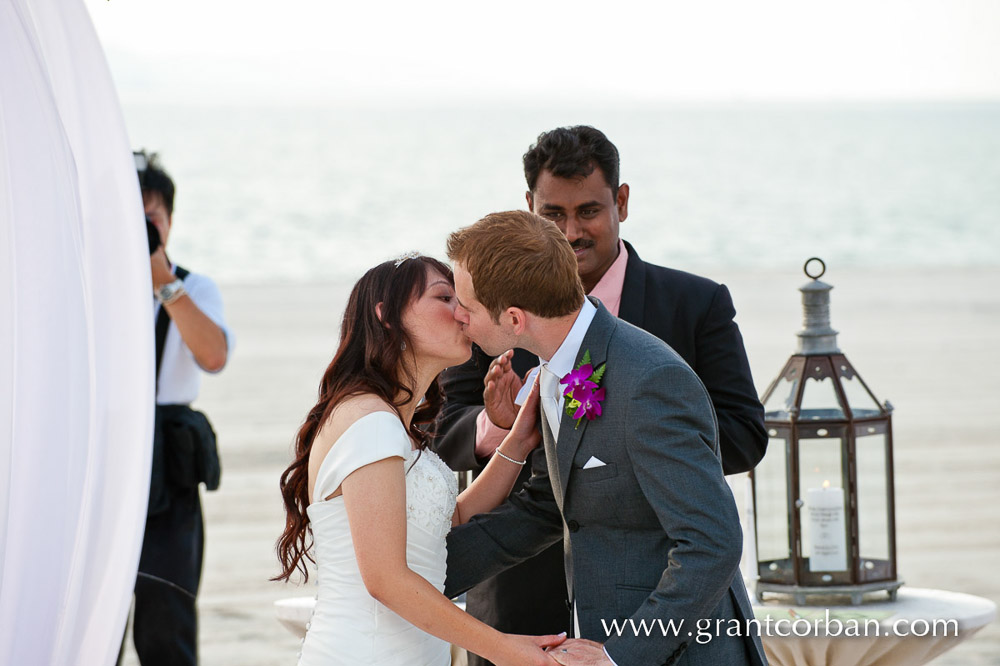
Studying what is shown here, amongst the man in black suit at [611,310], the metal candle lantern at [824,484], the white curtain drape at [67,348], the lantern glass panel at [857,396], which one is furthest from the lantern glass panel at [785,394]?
the white curtain drape at [67,348]

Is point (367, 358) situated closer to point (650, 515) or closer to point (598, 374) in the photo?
point (598, 374)

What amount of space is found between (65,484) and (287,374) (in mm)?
9929

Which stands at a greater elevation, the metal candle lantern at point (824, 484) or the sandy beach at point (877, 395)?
the metal candle lantern at point (824, 484)

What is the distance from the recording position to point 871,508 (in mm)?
3168

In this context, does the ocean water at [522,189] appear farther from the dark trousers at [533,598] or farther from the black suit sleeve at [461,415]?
the dark trousers at [533,598]

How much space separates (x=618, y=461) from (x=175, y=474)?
2.24m

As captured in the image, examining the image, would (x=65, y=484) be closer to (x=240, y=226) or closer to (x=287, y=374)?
(x=287, y=374)

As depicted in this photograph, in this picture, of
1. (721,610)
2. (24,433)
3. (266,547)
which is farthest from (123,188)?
(266,547)

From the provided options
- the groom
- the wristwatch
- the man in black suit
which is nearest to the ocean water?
the wristwatch

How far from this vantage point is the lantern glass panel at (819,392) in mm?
3225

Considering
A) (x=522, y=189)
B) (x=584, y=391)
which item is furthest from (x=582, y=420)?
(x=522, y=189)

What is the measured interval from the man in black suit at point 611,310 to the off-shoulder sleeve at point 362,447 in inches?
17.9

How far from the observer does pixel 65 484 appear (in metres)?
2.21

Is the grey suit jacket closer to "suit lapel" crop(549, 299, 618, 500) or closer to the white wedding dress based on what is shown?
"suit lapel" crop(549, 299, 618, 500)
